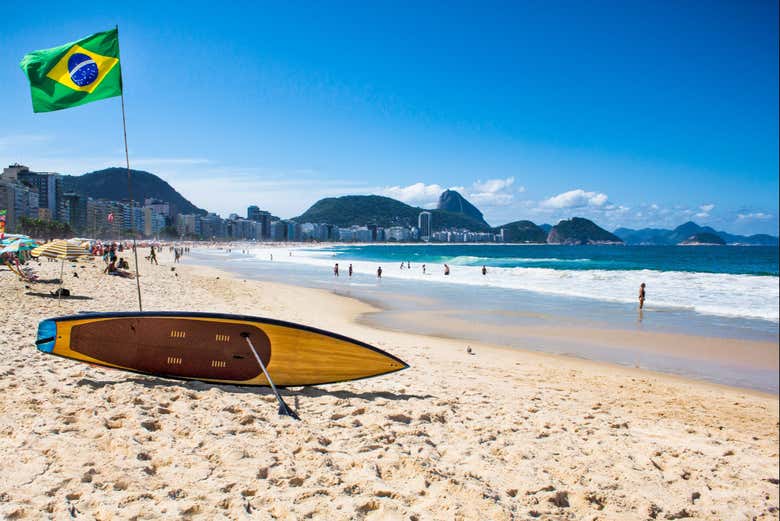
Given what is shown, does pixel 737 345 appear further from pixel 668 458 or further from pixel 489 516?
pixel 489 516

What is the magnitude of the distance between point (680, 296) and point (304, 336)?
22.6 meters

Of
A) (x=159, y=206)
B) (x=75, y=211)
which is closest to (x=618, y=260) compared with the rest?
(x=75, y=211)

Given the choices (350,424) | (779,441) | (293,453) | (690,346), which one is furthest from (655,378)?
(293,453)

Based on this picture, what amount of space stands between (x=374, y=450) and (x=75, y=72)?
6650 mm

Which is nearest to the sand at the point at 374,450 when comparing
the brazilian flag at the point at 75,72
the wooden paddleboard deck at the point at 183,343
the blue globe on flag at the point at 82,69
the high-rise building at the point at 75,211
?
the wooden paddleboard deck at the point at 183,343

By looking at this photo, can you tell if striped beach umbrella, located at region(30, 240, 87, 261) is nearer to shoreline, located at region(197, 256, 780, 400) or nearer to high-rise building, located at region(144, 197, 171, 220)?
shoreline, located at region(197, 256, 780, 400)

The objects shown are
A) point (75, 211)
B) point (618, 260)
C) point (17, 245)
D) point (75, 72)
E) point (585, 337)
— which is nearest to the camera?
point (75, 72)

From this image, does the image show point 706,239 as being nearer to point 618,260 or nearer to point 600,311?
point 618,260

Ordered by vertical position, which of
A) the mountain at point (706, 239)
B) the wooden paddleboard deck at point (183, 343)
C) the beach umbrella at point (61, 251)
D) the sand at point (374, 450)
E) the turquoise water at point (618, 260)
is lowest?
the turquoise water at point (618, 260)

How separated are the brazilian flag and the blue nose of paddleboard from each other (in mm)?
3141

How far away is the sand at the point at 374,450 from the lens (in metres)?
2.93

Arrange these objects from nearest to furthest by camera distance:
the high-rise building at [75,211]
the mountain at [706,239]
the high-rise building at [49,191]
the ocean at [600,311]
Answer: the ocean at [600,311] < the high-rise building at [49,191] < the high-rise building at [75,211] < the mountain at [706,239]

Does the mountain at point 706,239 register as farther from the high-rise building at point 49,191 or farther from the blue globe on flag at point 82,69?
the high-rise building at point 49,191

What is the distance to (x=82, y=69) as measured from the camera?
6164 millimetres
